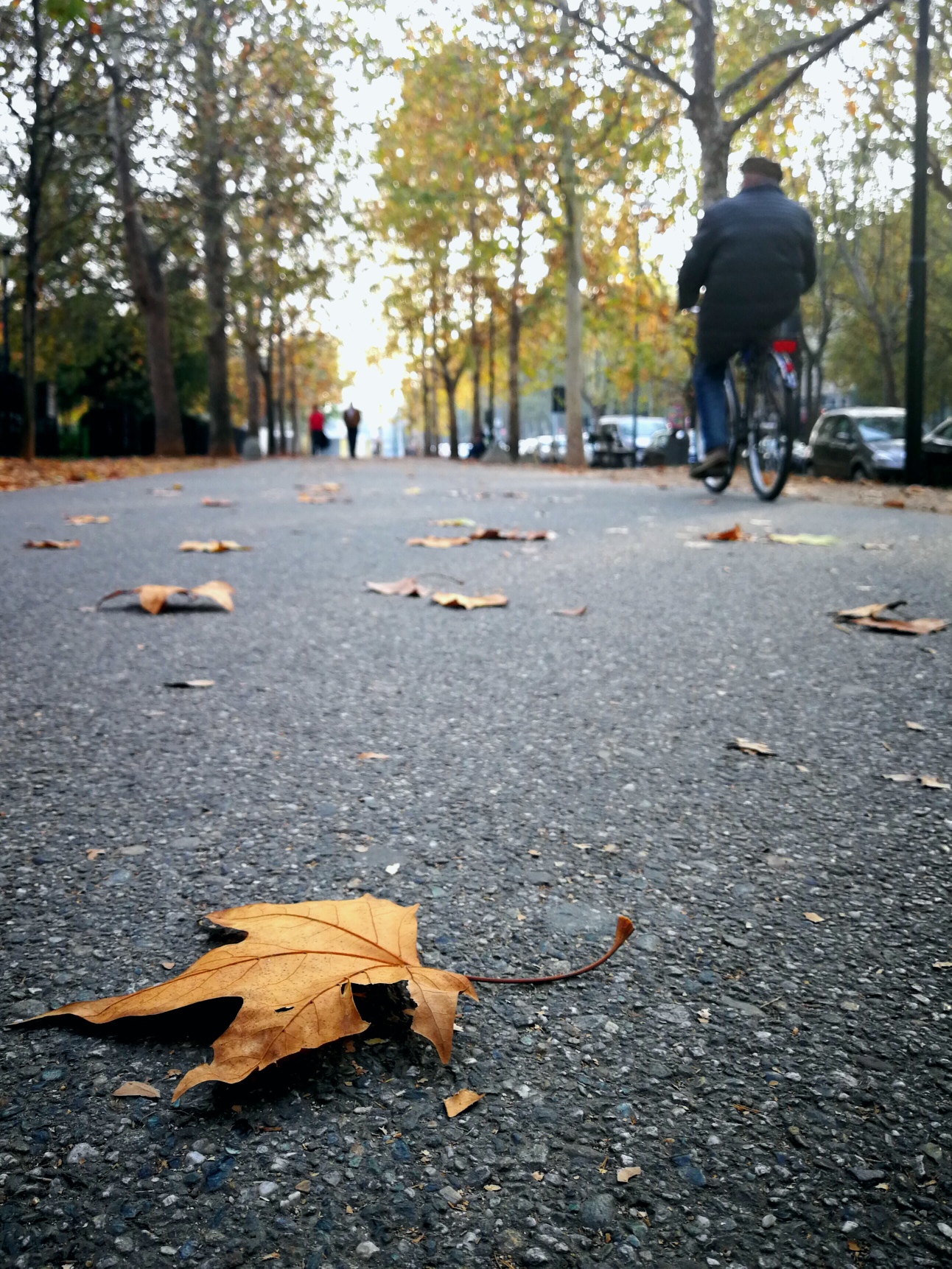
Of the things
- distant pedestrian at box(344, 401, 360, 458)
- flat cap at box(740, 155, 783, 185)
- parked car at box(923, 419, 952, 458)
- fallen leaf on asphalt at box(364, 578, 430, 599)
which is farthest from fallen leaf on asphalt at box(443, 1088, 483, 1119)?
distant pedestrian at box(344, 401, 360, 458)

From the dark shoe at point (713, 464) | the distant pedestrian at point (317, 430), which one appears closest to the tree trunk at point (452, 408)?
the distant pedestrian at point (317, 430)

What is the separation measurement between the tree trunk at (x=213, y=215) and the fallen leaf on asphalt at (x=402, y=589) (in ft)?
51.3

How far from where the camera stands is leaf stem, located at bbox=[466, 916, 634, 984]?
59.2 inches

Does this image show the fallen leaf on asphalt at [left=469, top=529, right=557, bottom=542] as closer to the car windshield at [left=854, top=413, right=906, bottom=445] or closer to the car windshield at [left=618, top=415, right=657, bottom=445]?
the car windshield at [left=854, top=413, right=906, bottom=445]

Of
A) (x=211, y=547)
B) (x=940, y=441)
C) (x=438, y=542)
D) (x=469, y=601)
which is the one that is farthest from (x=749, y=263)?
(x=940, y=441)

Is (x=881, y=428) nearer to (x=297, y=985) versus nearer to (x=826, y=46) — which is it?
(x=826, y=46)

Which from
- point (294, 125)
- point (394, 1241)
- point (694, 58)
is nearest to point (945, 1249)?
point (394, 1241)

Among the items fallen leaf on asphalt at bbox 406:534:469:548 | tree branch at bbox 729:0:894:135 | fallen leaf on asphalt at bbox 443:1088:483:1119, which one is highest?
tree branch at bbox 729:0:894:135

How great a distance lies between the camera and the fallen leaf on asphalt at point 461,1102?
123 cm

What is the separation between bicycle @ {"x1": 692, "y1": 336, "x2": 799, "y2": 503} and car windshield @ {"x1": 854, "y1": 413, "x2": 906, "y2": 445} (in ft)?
42.2

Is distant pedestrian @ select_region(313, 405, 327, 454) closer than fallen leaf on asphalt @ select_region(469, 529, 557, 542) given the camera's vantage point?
No

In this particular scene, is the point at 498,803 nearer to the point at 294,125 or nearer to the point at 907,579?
the point at 907,579

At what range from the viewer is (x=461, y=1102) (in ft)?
4.09

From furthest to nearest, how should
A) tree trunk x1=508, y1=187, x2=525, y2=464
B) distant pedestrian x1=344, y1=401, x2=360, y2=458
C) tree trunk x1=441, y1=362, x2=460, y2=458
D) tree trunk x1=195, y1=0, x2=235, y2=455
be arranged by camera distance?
tree trunk x1=441, y1=362, x2=460, y2=458 → distant pedestrian x1=344, y1=401, x2=360, y2=458 → tree trunk x1=508, y1=187, x2=525, y2=464 → tree trunk x1=195, y1=0, x2=235, y2=455
